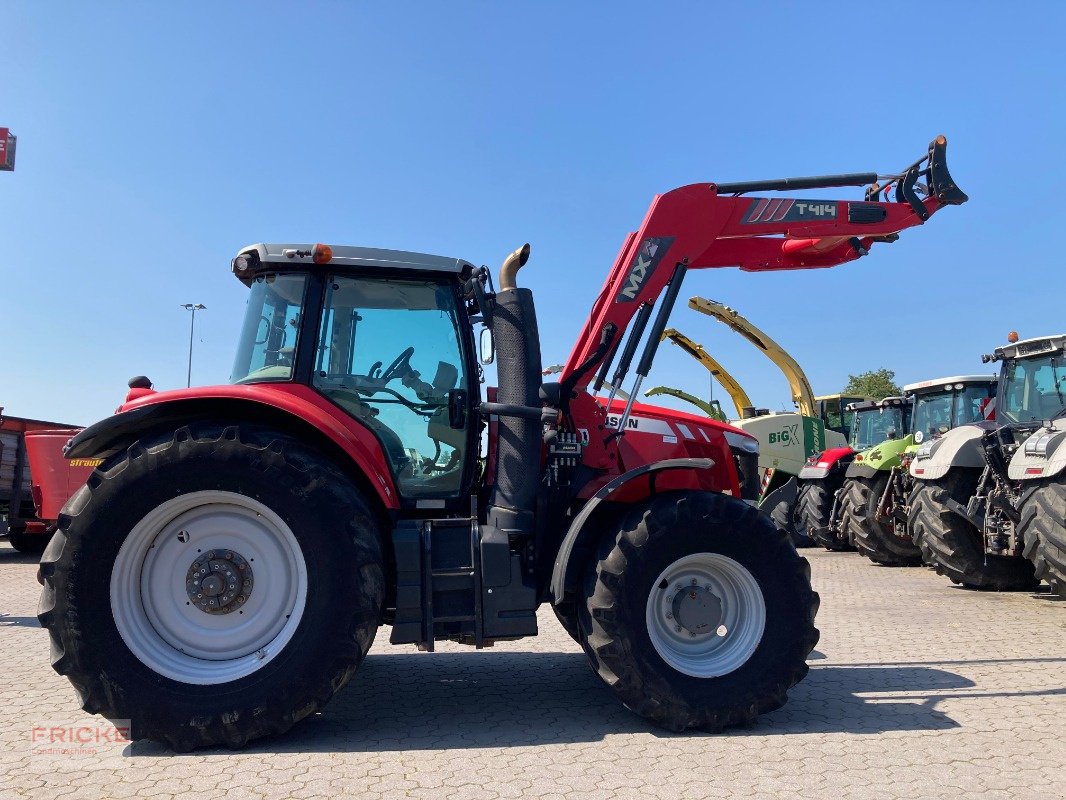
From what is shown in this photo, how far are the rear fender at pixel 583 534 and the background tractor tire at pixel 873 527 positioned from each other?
26.8 feet

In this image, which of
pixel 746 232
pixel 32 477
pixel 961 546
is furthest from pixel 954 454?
pixel 32 477

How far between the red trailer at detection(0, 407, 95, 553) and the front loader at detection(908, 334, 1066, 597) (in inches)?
413

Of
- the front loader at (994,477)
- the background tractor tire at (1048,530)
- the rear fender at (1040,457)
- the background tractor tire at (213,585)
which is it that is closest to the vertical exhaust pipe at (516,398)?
the background tractor tire at (213,585)

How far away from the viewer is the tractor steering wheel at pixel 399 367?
14.9ft

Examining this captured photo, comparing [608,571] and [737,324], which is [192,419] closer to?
[608,571]

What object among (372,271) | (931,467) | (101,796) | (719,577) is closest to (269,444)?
(372,271)

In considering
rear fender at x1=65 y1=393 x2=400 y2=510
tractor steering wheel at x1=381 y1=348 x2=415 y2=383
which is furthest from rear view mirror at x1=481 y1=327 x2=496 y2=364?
rear fender at x1=65 y1=393 x2=400 y2=510

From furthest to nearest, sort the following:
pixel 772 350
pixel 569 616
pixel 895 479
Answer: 1. pixel 772 350
2. pixel 895 479
3. pixel 569 616

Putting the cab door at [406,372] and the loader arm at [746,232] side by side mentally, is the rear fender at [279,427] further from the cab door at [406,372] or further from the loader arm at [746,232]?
the loader arm at [746,232]

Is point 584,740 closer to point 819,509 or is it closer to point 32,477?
point 819,509

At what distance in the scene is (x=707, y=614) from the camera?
432 centimetres

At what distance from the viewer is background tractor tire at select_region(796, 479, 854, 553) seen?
1366 cm

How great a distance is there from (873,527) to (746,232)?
25.6ft

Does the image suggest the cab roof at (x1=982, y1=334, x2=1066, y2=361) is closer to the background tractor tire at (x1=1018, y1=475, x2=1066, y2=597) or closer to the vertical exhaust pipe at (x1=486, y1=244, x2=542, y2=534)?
the background tractor tire at (x1=1018, y1=475, x2=1066, y2=597)
